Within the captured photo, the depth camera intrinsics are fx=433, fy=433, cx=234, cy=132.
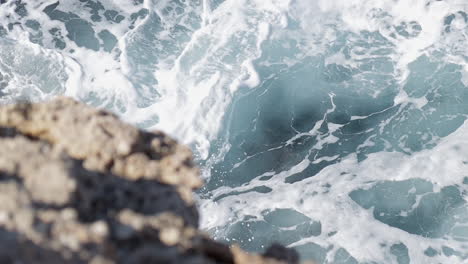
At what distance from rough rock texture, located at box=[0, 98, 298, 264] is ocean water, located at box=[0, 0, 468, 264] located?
40.0 feet

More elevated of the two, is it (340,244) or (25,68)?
(25,68)

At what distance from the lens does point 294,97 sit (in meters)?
20.7

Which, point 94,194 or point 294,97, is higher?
point 94,194

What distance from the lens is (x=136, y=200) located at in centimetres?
433

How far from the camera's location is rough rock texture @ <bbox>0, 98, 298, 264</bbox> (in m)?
3.44

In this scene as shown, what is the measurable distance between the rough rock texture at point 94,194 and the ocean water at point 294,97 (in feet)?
40.0

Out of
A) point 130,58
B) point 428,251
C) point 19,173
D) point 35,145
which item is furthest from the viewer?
point 130,58

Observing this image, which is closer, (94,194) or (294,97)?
(94,194)

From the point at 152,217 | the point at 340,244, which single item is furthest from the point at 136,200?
the point at 340,244

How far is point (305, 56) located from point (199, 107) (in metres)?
6.84

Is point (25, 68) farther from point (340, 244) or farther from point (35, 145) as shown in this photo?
point (35, 145)

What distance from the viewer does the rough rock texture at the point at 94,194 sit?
3.44 meters

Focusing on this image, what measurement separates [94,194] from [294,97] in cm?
1728

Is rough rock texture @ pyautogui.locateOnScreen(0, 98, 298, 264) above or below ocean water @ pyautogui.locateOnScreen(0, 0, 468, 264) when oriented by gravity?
above
